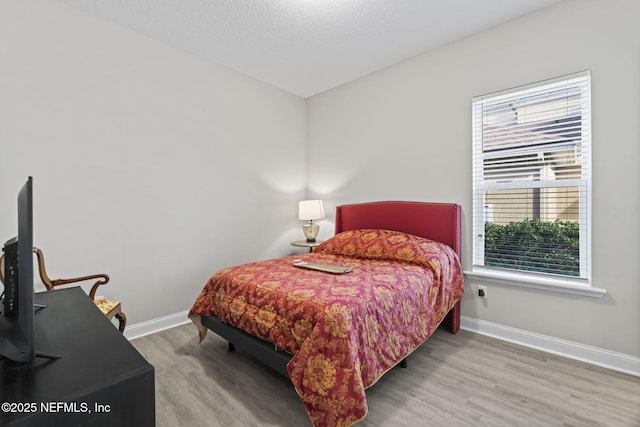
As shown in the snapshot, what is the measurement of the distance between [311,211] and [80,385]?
3204mm

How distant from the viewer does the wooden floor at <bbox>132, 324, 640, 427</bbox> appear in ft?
5.42

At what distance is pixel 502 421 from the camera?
1.62 meters

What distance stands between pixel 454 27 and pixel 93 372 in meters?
3.35

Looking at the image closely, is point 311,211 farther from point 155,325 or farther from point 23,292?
point 23,292

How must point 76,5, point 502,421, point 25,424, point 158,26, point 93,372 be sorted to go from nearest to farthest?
point 25,424 → point 93,372 → point 502,421 → point 76,5 → point 158,26

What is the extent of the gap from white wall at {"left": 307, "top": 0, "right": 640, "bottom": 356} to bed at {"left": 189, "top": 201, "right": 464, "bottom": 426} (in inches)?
15.4

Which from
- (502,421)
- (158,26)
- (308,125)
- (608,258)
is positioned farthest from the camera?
(308,125)

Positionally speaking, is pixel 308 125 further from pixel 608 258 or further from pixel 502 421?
pixel 502 421

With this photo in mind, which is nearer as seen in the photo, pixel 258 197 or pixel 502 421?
pixel 502 421

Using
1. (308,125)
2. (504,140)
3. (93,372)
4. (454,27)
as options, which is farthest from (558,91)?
(93,372)

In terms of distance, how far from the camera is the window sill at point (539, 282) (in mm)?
2232

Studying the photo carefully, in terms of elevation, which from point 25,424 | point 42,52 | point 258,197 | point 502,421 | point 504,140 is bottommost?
point 502,421

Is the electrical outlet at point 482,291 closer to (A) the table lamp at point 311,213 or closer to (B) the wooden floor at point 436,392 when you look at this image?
(B) the wooden floor at point 436,392

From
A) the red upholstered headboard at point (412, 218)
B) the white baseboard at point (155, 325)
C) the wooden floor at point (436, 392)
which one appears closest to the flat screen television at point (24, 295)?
the wooden floor at point (436, 392)
